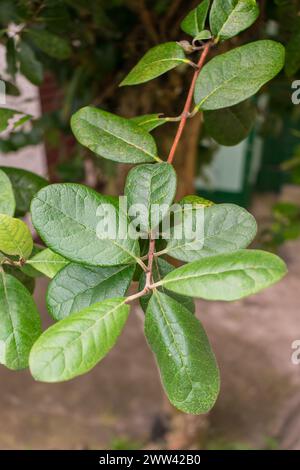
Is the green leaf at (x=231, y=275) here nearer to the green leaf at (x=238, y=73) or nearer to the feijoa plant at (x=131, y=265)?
the feijoa plant at (x=131, y=265)

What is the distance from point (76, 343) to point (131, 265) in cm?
10

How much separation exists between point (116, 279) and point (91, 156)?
42.3 inches

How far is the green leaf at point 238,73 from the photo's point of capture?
46cm

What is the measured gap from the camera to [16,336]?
405 millimetres

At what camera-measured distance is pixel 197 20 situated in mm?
540

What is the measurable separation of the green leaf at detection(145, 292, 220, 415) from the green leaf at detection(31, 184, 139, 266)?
5 cm

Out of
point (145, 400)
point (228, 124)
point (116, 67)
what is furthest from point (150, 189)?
point (145, 400)

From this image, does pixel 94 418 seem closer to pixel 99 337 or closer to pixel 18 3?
pixel 18 3

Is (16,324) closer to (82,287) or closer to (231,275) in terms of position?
(82,287)

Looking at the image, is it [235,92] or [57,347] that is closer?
[57,347]

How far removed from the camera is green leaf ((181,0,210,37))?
0.53 metres

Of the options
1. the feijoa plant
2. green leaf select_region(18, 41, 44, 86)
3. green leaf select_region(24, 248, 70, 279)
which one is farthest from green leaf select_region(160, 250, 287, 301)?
green leaf select_region(18, 41, 44, 86)

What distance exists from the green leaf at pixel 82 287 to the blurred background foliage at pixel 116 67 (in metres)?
0.31

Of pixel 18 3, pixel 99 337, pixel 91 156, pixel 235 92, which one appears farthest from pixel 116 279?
pixel 91 156
